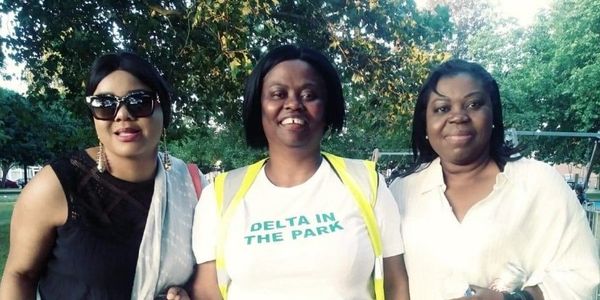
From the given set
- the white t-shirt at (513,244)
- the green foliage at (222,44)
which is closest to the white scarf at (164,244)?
the white t-shirt at (513,244)

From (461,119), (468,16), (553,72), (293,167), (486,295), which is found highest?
(468,16)

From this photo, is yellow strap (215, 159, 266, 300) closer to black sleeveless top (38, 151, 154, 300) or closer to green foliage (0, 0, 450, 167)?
black sleeveless top (38, 151, 154, 300)

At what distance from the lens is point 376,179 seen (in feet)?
7.32

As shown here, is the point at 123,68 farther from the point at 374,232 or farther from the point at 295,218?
the point at 374,232

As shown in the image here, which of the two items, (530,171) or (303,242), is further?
(530,171)

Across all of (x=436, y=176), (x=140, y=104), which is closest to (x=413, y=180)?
(x=436, y=176)

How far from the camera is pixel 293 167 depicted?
235 cm

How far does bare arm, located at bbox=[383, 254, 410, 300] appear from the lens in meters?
2.23

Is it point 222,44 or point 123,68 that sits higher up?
point 222,44

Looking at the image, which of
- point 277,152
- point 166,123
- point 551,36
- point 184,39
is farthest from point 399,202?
point 551,36

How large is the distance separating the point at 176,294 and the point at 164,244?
8.5 inches

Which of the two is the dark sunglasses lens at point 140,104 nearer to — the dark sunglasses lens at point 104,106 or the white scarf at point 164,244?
the dark sunglasses lens at point 104,106

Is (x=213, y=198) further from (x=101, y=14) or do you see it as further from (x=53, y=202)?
(x=101, y=14)

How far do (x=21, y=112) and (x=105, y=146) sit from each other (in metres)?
6.86
